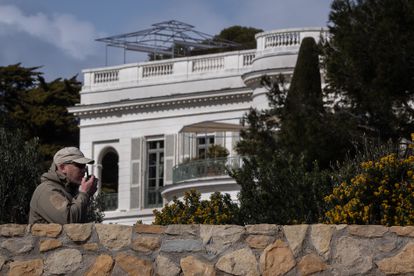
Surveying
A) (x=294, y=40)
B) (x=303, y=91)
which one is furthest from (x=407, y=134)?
(x=294, y=40)

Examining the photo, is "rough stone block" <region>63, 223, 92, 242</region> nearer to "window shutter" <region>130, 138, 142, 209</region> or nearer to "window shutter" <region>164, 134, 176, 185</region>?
"window shutter" <region>164, 134, 176, 185</region>

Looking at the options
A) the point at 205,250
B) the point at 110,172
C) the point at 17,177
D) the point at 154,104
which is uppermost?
the point at 154,104

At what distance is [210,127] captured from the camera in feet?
197

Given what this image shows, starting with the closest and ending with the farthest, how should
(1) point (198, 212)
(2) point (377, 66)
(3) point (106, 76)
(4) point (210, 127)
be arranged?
(1) point (198, 212), (2) point (377, 66), (4) point (210, 127), (3) point (106, 76)

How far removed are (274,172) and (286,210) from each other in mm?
1821

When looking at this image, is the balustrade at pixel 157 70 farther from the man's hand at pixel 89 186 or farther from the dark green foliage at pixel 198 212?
the man's hand at pixel 89 186

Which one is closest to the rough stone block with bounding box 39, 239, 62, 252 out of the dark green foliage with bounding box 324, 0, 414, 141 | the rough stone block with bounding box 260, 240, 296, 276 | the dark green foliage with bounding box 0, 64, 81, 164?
the rough stone block with bounding box 260, 240, 296, 276

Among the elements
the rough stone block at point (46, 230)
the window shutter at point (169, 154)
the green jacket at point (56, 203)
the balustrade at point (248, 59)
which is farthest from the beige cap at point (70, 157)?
the window shutter at point (169, 154)

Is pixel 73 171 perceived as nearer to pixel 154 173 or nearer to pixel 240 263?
pixel 240 263

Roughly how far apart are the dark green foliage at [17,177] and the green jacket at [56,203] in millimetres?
18586

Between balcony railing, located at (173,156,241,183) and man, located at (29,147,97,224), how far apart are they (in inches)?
1682

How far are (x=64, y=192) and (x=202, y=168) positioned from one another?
44545 millimetres

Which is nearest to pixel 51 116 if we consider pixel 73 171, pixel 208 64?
pixel 208 64

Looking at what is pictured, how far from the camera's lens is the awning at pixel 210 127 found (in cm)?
5906
